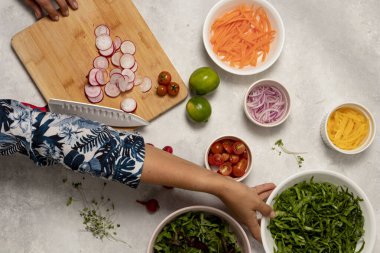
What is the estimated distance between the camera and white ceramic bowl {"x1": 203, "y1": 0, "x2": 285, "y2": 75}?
1.71 m

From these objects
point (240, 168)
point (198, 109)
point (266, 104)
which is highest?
point (198, 109)

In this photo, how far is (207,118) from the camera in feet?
5.62

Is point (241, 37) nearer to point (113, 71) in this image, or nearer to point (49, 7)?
point (113, 71)

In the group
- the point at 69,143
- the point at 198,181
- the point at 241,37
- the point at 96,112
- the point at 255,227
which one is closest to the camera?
the point at 69,143

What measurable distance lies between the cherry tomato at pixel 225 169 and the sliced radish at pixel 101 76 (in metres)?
0.52

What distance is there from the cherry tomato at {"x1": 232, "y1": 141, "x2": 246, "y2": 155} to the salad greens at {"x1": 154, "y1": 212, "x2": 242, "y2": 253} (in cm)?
25

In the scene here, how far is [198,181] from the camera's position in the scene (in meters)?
1.38

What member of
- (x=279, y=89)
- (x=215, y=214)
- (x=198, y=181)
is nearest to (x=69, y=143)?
(x=198, y=181)

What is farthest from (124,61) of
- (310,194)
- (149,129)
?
(310,194)

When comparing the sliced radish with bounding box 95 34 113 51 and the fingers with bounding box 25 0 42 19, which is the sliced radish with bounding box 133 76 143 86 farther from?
the fingers with bounding box 25 0 42 19

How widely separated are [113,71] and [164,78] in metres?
0.19

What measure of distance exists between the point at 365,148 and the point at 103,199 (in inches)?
38.3

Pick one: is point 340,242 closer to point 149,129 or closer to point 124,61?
point 149,129

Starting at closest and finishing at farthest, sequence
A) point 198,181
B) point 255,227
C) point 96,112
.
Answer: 1. point 198,181
2. point 255,227
3. point 96,112
